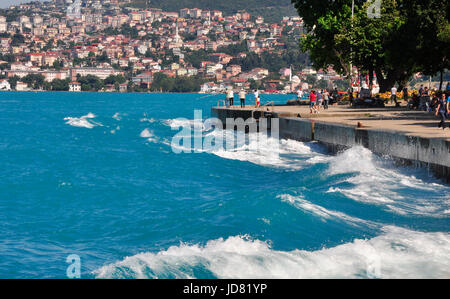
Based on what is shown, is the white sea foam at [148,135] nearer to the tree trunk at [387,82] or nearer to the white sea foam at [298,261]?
the tree trunk at [387,82]

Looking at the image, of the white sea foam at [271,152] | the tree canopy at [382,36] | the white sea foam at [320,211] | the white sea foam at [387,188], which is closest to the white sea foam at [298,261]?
the white sea foam at [320,211]

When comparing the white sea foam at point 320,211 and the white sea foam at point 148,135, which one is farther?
the white sea foam at point 148,135

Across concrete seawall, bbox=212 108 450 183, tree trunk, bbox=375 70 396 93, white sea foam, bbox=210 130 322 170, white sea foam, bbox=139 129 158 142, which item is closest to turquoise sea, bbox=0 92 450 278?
white sea foam, bbox=210 130 322 170

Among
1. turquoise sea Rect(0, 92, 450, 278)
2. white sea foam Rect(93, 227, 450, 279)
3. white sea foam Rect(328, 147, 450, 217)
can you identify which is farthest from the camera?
white sea foam Rect(328, 147, 450, 217)

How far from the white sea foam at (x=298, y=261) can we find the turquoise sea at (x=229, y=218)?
0.02 meters

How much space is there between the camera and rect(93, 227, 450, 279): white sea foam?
907 centimetres

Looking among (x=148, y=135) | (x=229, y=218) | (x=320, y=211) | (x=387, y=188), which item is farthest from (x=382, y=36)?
(x=229, y=218)

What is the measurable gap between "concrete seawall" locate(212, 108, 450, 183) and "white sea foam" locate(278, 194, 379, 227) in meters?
4.20

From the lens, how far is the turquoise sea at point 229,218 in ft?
31.7

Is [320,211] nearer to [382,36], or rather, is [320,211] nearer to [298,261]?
[298,261]

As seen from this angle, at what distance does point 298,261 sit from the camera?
9.58m

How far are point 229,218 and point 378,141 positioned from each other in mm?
8737

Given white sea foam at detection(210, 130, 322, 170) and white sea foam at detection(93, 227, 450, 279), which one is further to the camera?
white sea foam at detection(210, 130, 322, 170)

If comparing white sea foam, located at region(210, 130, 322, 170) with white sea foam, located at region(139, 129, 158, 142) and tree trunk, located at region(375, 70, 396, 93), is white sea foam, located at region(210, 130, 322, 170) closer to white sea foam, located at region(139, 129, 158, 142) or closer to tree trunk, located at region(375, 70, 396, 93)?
white sea foam, located at region(139, 129, 158, 142)
